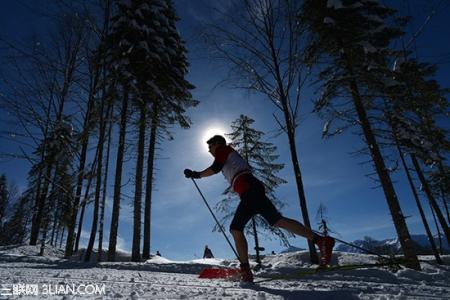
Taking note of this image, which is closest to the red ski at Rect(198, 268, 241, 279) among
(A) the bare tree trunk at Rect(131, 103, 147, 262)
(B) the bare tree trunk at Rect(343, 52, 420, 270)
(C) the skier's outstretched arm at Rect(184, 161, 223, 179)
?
(C) the skier's outstretched arm at Rect(184, 161, 223, 179)

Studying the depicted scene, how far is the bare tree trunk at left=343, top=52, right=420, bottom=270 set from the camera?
8008mm

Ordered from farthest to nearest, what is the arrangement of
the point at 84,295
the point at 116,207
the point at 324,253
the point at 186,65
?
the point at 186,65
the point at 116,207
the point at 324,253
the point at 84,295

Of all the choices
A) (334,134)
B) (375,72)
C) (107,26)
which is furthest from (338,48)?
(107,26)

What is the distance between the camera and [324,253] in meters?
3.38

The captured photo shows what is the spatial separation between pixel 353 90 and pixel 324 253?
24.9 ft

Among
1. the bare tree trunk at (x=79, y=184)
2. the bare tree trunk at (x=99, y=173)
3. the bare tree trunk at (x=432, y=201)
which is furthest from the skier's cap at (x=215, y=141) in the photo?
the bare tree trunk at (x=432, y=201)

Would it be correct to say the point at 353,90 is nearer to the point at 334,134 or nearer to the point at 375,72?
the point at 375,72

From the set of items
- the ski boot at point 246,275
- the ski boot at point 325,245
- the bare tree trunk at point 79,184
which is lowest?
the ski boot at point 246,275

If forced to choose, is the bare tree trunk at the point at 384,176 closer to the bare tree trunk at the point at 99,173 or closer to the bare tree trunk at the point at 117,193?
the bare tree trunk at the point at 99,173

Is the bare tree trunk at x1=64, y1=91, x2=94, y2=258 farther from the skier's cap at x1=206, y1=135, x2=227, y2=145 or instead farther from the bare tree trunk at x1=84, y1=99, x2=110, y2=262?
the skier's cap at x1=206, y1=135, x2=227, y2=145

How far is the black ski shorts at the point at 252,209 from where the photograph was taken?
3.39 metres

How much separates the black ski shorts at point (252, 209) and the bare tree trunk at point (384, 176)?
6.11 m

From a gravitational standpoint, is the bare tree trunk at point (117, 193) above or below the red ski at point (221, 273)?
above

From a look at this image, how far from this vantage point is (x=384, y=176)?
868 cm
